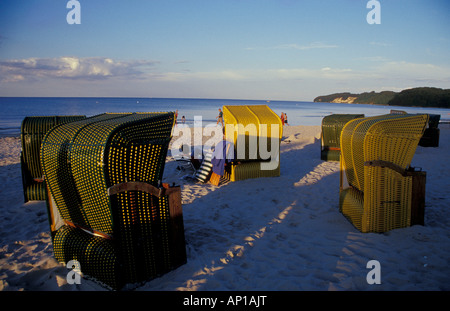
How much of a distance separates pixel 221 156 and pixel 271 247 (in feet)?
14.5

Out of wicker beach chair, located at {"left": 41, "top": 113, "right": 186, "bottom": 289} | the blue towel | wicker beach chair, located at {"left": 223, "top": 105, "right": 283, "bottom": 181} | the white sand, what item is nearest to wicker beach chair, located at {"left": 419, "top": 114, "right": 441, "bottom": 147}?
the white sand

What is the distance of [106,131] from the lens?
133 inches

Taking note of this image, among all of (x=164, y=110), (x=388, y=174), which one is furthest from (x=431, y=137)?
(x=164, y=110)

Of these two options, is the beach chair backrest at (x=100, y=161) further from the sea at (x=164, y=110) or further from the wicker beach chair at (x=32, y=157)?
the sea at (x=164, y=110)

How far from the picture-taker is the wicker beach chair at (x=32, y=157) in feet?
21.9

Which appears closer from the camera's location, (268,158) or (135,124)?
(135,124)

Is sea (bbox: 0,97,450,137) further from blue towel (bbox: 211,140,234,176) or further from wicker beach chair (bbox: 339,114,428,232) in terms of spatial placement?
wicker beach chair (bbox: 339,114,428,232)

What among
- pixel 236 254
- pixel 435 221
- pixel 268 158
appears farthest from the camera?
pixel 268 158

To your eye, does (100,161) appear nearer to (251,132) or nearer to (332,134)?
(251,132)

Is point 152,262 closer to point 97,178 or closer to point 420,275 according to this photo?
point 97,178

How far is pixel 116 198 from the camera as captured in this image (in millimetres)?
3348

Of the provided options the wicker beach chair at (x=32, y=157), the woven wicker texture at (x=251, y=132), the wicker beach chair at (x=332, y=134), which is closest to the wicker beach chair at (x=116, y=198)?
the wicker beach chair at (x=32, y=157)

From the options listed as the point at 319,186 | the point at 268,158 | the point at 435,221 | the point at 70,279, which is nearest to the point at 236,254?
the point at 70,279
